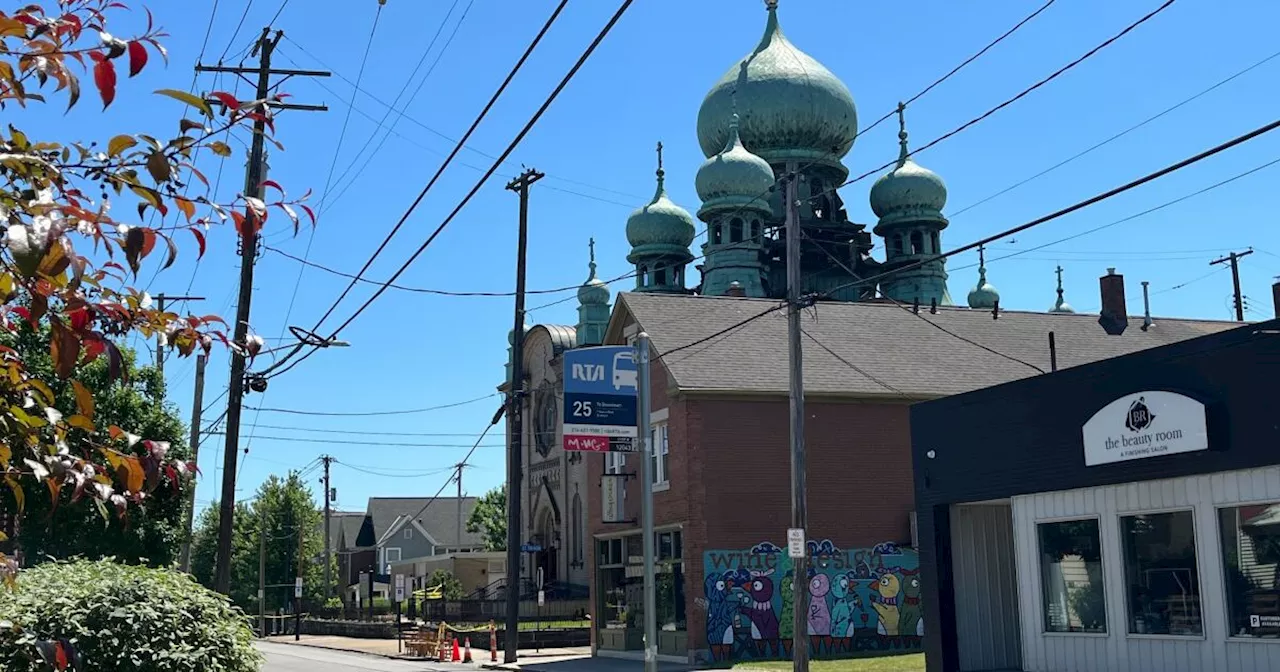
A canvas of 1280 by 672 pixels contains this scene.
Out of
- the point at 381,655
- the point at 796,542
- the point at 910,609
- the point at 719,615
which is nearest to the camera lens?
the point at 796,542

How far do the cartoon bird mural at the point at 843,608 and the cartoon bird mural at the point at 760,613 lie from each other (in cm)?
163

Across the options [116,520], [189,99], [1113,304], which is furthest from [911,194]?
[189,99]

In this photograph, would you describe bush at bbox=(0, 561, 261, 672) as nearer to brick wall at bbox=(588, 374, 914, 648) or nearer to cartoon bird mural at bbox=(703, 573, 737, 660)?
cartoon bird mural at bbox=(703, 573, 737, 660)

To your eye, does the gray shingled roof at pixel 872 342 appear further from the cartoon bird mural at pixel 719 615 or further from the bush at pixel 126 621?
the bush at pixel 126 621

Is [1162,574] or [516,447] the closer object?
[1162,574]

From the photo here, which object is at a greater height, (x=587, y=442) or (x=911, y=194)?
(x=911, y=194)

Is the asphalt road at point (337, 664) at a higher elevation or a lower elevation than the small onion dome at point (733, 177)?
lower

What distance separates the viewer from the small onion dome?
5931cm

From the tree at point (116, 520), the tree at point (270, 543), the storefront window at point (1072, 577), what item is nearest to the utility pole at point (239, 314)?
the tree at point (116, 520)

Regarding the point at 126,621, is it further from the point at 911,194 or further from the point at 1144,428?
the point at 911,194

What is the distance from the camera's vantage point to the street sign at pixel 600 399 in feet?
69.9

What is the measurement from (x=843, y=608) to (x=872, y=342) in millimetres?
8335

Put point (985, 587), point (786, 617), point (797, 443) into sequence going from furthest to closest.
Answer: point (786, 617), point (985, 587), point (797, 443)

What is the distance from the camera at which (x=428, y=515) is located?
106 meters
